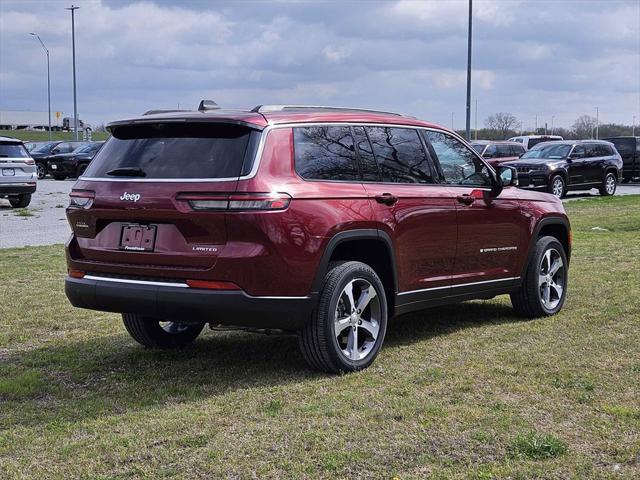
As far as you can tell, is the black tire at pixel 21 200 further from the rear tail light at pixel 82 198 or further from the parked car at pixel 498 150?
the rear tail light at pixel 82 198

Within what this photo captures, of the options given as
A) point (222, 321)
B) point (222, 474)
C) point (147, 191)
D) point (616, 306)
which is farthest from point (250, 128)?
point (616, 306)

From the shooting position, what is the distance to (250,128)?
5.66 meters

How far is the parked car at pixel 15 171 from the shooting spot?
21516 millimetres

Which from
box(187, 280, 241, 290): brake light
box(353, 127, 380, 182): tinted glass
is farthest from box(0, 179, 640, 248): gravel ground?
box(187, 280, 241, 290): brake light

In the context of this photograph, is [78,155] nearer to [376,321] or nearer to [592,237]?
[592,237]

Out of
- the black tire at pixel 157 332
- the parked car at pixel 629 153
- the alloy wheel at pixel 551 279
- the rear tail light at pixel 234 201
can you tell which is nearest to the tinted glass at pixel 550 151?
the parked car at pixel 629 153

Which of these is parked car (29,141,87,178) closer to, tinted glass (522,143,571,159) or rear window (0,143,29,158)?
rear window (0,143,29,158)

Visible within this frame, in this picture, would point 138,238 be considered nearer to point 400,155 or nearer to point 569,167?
point 400,155

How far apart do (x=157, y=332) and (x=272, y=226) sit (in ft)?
6.20

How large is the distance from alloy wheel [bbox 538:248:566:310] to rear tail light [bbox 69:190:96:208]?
3.99 m

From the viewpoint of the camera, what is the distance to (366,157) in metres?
6.37

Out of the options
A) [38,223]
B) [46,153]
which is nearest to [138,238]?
[38,223]

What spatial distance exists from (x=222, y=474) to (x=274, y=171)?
2.06 m

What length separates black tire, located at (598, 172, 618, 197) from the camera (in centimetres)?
2780
